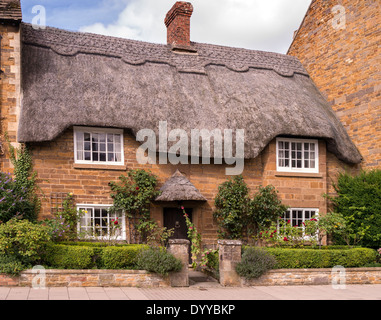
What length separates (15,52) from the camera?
47.1ft

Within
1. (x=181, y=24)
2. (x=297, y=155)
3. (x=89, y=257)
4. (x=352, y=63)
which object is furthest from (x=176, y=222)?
(x=352, y=63)

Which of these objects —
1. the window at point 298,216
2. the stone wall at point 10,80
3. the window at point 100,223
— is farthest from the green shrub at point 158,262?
the window at point 298,216

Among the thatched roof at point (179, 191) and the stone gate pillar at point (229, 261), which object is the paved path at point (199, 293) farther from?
the thatched roof at point (179, 191)

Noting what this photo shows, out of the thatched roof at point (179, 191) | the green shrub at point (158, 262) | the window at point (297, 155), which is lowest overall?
the green shrub at point (158, 262)

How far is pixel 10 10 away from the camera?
1441 cm

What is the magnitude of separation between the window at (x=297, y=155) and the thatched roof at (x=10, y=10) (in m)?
9.24

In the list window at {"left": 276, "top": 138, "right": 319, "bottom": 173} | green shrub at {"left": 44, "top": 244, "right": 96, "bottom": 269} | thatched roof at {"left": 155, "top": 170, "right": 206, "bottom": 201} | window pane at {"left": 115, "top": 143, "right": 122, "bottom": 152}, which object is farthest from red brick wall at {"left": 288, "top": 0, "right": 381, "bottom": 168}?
green shrub at {"left": 44, "top": 244, "right": 96, "bottom": 269}

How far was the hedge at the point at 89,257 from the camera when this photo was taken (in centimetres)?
1182

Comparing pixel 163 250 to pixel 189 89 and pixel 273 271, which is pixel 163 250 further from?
pixel 189 89

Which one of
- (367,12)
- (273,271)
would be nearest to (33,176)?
(273,271)

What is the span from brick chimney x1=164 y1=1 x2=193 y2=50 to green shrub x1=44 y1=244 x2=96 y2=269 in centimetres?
956

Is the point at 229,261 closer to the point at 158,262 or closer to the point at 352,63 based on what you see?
the point at 158,262

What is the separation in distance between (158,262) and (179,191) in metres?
3.08

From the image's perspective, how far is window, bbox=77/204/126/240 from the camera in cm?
1444
